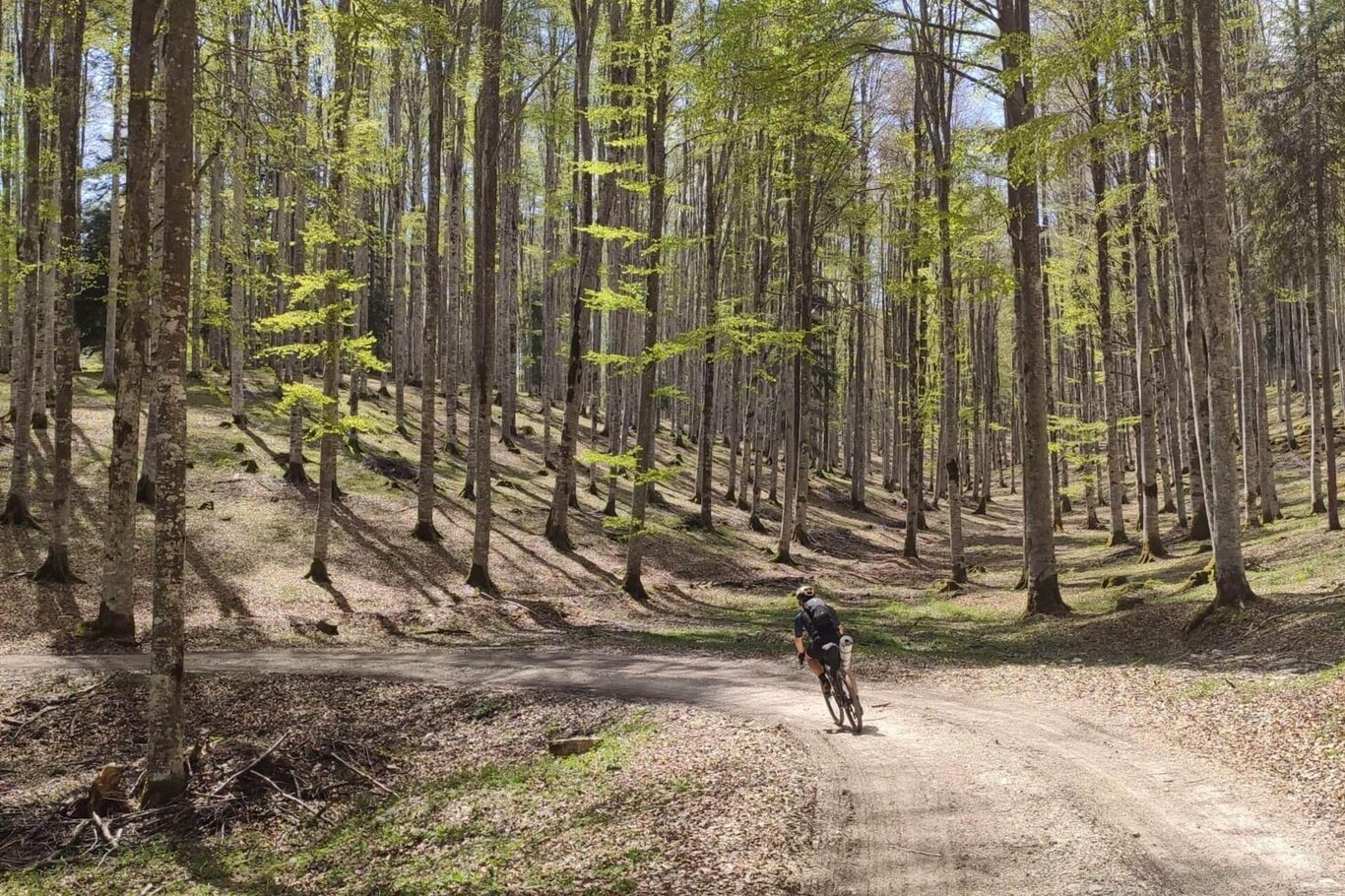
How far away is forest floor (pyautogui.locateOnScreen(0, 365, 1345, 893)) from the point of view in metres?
9.52

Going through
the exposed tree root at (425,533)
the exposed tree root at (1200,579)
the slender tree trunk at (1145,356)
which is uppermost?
the slender tree trunk at (1145,356)

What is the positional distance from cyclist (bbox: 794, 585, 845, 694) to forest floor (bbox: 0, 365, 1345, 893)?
9.10ft

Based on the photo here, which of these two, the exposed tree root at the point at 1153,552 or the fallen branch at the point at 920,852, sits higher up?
the exposed tree root at the point at 1153,552

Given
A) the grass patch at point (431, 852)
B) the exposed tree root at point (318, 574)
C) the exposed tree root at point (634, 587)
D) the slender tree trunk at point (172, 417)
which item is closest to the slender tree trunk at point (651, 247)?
the exposed tree root at point (634, 587)

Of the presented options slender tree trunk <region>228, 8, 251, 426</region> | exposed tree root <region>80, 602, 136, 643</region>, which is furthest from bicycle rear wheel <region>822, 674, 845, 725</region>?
slender tree trunk <region>228, 8, 251, 426</region>

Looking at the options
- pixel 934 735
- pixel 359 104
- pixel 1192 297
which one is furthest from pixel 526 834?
pixel 359 104

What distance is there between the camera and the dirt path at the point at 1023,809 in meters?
5.62

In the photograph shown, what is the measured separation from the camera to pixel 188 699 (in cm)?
1110

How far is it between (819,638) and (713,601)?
10.8 metres

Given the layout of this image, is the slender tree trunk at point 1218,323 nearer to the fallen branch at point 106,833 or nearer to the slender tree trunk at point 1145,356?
the slender tree trunk at point 1145,356

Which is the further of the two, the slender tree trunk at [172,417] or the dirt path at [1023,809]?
the slender tree trunk at [172,417]

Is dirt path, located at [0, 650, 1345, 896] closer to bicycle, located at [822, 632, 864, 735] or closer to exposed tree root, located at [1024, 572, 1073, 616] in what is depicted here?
bicycle, located at [822, 632, 864, 735]

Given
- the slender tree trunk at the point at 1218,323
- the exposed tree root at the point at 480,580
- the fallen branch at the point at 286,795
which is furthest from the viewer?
the exposed tree root at the point at 480,580

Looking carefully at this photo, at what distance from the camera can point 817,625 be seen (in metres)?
9.72
